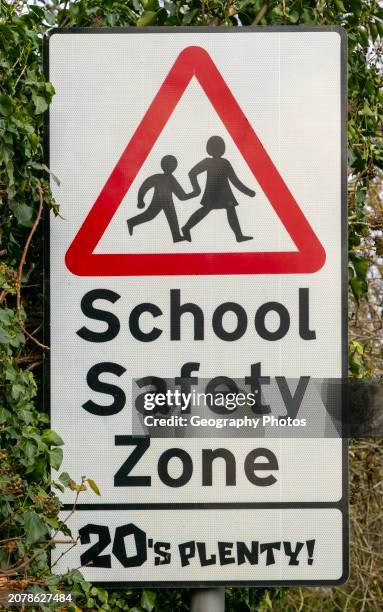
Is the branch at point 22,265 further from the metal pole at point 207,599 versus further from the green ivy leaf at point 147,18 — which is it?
the green ivy leaf at point 147,18

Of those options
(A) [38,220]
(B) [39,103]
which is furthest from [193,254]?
(B) [39,103]

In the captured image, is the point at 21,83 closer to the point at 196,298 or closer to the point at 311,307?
the point at 196,298

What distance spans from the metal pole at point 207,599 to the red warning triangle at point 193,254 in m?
0.85

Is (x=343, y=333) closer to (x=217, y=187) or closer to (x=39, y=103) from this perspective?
(x=217, y=187)

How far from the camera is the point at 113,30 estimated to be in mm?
2857

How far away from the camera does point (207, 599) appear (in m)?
2.83

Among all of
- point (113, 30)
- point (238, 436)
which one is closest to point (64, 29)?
point (113, 30)

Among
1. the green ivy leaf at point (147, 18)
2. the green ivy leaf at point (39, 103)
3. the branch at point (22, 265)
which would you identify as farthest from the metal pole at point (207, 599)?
the green ivy leaf at point (147, 18)

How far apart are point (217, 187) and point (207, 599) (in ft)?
3.60

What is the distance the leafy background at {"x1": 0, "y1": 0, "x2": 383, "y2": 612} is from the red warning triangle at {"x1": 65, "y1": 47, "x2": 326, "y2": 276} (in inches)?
5.7

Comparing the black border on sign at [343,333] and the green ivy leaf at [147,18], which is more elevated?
the green ivy leaf at [147,18]

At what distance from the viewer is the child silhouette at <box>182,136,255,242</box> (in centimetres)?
279

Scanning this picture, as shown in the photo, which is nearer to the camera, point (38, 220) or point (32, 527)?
point (32, 527)

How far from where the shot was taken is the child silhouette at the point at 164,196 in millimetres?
2781
